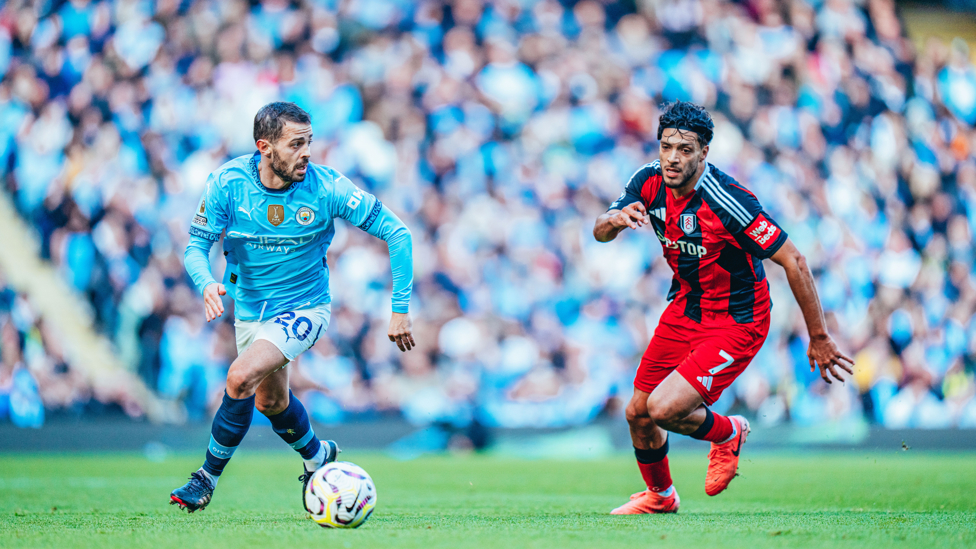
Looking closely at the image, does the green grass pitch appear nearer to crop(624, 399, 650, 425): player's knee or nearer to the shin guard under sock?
the shin guard under sock

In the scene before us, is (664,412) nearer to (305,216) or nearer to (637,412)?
(637,412)

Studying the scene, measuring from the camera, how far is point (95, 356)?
39.4 feet

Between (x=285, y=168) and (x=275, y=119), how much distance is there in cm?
26

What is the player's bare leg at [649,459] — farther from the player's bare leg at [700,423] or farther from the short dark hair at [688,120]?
the short dark hair at [688,120]

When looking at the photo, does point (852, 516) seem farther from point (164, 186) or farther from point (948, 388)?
point (164, 186)

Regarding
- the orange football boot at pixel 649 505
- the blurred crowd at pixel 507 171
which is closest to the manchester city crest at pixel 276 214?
the orange football boot at pixel 649 505

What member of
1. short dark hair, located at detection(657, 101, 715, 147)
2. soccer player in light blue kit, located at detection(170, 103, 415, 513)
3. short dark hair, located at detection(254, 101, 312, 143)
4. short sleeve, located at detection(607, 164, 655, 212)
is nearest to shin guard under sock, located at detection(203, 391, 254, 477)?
soccer player in light blue kit, located at detection(170, 103, 415, 513)

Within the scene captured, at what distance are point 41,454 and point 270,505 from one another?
6.15 meters

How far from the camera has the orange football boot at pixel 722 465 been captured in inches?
208

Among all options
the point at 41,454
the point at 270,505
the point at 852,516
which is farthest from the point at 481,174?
the point at 852,516

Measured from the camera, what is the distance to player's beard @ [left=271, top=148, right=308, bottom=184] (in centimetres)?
496

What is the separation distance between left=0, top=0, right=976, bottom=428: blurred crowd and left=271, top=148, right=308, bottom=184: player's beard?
22.1 feet

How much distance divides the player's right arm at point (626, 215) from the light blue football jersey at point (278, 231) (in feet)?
3.41

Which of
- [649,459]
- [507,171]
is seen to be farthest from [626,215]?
[507,171]
